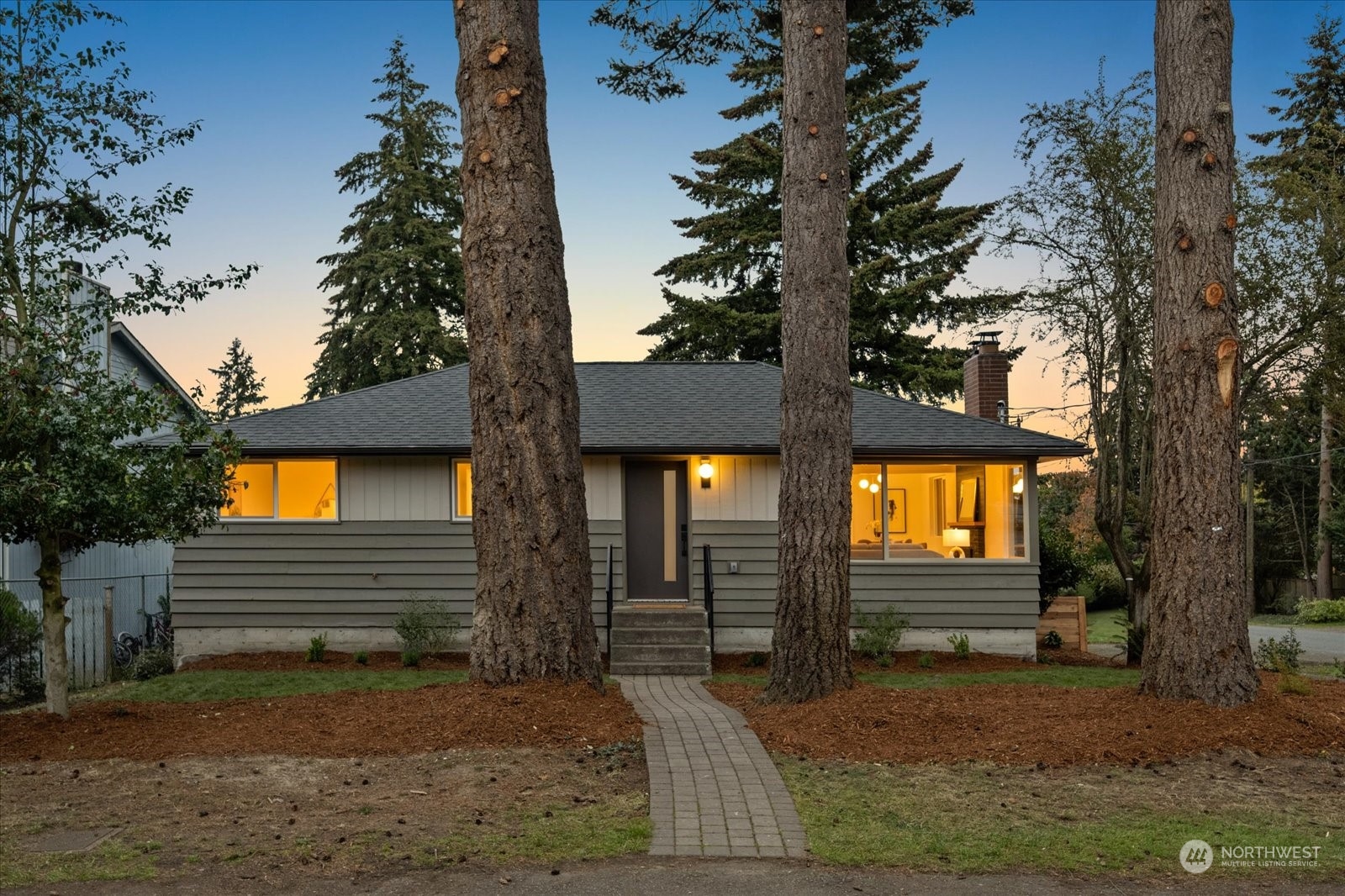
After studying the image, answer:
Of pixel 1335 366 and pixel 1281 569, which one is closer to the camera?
pixel 1335 366

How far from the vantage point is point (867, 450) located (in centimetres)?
1338

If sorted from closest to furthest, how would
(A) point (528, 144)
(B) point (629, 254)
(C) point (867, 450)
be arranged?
(A) point (528, 144) < (C) point (867, 450) < (B) point (629, 254)

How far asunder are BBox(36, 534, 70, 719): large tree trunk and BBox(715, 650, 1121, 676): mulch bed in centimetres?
708

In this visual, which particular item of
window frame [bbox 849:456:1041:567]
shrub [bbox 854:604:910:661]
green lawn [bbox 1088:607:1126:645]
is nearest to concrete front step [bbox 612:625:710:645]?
shrub [bbox 854:604:910:661]

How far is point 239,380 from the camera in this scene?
56.3 meters

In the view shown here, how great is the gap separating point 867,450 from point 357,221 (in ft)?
68.8

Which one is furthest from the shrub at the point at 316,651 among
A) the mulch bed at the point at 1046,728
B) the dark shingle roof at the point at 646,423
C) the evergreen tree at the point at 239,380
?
the evergreen tree at the point at 239,380

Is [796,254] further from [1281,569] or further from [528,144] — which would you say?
[1281,569]

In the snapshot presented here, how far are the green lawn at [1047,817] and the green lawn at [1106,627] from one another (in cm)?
814

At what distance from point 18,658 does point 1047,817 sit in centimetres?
1111

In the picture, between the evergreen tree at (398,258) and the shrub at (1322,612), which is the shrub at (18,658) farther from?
the shrub at (1322,612)

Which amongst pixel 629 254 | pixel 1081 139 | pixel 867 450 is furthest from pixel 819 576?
pixel 629 254

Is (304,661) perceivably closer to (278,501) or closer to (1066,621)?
(278,501)

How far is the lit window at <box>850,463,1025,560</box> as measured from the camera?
14.0 meters
